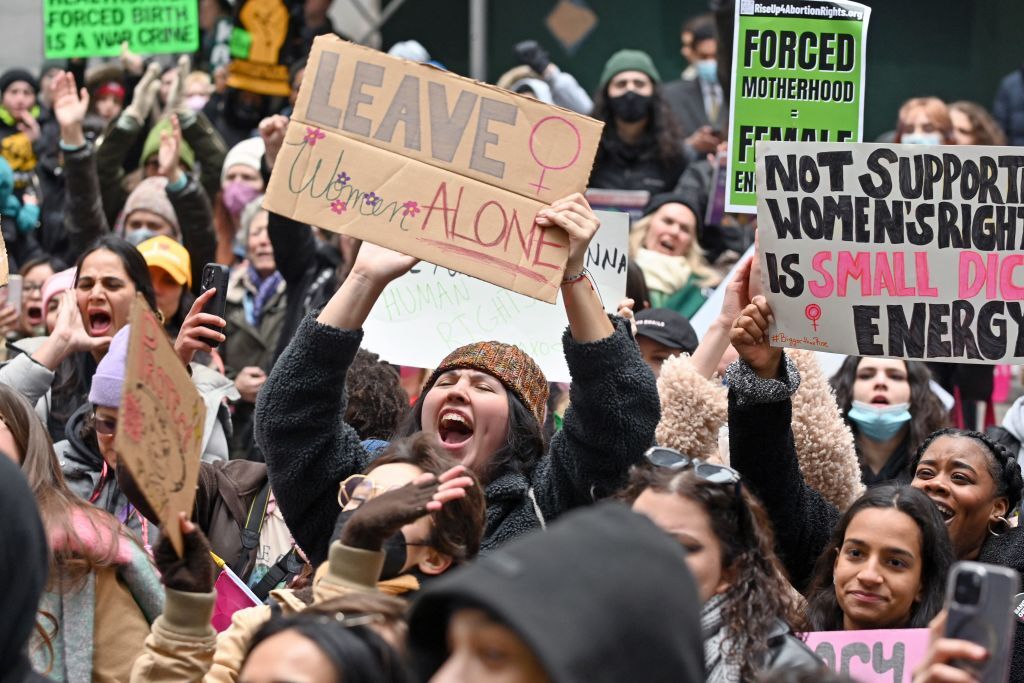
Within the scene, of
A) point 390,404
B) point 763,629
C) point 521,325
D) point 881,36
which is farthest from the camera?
point 881,36

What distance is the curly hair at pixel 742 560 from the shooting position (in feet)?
11.5

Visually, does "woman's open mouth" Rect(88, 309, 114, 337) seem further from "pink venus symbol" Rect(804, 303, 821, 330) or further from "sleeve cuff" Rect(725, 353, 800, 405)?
"pink venus symbol" Rect(804, 303, 821, 330)

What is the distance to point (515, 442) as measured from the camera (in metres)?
4.50

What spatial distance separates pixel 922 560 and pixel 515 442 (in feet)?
3.71

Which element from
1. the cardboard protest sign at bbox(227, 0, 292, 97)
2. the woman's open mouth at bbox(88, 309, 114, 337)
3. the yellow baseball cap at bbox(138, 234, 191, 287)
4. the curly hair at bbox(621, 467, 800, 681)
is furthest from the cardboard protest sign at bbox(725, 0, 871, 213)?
the cardboard protest sign at bbox(227, 0, 292, 97)

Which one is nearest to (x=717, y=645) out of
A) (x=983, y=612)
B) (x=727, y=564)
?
(x=727, y=564)

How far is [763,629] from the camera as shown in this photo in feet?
11.5

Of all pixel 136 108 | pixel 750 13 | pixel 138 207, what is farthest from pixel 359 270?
pixel 136 108

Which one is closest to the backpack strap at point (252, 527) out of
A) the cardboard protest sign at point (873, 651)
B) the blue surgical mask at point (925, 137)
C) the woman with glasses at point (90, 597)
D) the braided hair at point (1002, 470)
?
the woman with glasses at point (90, 597)

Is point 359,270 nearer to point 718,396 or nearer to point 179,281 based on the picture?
point 718,396

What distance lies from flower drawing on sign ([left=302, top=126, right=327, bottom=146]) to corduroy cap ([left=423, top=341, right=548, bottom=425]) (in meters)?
0.77

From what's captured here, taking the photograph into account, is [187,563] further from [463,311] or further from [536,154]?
[463,311]

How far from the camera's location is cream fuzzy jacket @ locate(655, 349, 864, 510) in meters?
4.96

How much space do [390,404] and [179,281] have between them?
1691 millimetres
